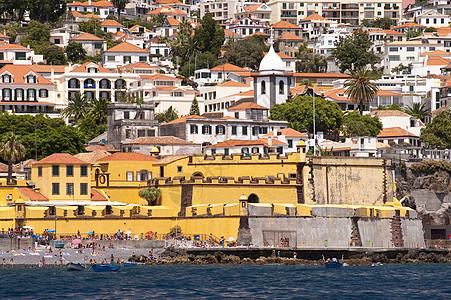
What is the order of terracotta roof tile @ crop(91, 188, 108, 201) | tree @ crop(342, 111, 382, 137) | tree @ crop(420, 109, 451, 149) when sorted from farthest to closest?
tree @ crop(342, 111, 382, 137) < tree @ crop(420, 109, 451, 149) < terracotta roof tile @ crop(91, 188, 108, 201)

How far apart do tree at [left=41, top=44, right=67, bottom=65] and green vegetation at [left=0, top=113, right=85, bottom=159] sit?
50465mm

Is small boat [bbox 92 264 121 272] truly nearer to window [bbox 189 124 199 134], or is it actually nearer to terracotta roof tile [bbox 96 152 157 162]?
terracotta roof tile [bbox 96 152 157 162]

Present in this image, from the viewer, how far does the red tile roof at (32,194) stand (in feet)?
287

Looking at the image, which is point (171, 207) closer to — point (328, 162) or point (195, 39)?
point (328, 162)

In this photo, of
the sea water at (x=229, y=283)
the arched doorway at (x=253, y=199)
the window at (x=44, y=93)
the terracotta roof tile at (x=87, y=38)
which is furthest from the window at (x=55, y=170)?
the terracotta roof tile at (x=87, y=38)

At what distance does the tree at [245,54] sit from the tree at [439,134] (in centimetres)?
5500

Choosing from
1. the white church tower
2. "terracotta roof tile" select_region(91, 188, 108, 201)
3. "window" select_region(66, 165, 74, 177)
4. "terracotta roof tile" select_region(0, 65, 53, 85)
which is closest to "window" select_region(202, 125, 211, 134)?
the white church tower

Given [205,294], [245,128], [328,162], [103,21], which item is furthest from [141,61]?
[205,294]

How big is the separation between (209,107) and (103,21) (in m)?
56.1

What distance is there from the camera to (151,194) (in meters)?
92.4

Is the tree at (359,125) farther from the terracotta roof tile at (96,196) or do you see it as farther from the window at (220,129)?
the terracotta roof tile at (96,196)

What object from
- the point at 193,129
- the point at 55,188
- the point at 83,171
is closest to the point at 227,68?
the point at 193,129

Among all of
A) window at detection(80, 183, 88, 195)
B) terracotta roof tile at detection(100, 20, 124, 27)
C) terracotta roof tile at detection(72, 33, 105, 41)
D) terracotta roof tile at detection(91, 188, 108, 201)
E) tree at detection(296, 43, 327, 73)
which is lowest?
terracotta roof tile at detection(91, 188, 108, 201)

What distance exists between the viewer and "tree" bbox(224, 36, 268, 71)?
575ft
